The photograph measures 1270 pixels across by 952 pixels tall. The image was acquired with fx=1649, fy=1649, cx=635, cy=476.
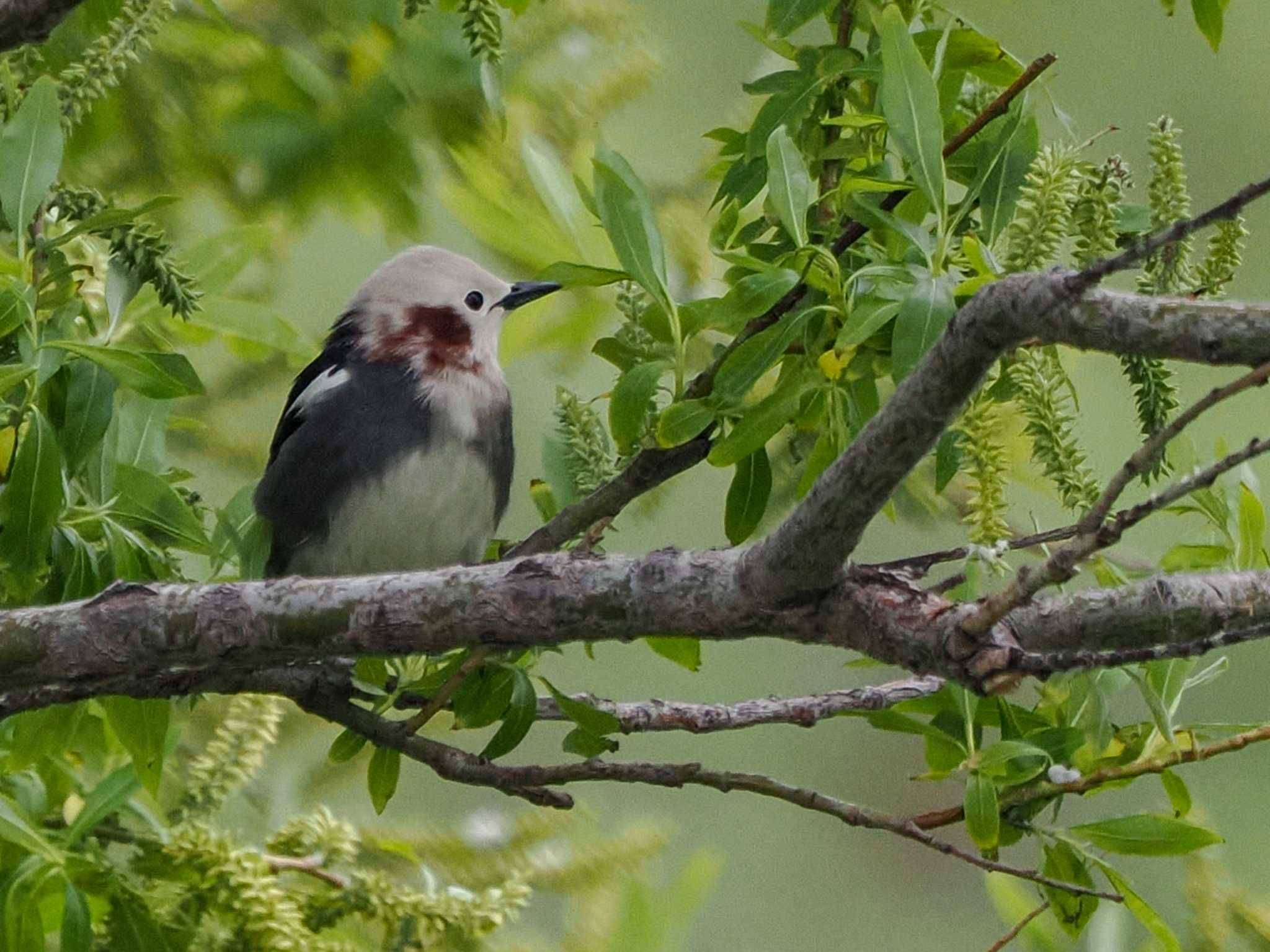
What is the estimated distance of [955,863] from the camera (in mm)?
6875

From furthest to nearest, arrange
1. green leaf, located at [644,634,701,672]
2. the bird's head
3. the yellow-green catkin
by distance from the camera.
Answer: the bird's head → green leaf, located at [644,634,701,672] → the yellow-green catkin

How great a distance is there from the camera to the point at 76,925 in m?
1.81

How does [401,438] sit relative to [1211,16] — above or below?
below

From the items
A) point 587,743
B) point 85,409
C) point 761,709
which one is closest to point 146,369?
point 85,409

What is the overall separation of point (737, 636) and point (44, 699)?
720 mm

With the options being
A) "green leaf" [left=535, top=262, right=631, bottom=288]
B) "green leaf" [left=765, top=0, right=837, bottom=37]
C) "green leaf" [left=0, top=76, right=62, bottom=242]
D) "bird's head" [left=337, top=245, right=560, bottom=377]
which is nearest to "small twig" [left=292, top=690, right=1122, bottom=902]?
"green leaf" [left=535, top=262, right=631, bottom=288]

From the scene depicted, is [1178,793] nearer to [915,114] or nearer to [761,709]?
[761,709]

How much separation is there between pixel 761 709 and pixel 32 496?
2.43 ft

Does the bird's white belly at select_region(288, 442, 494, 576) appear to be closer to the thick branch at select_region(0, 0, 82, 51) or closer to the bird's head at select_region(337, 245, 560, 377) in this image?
the bird's head at select_region(337, 245, 560, 377)

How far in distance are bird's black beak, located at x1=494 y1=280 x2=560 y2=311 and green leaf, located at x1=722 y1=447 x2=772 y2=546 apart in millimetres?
1227

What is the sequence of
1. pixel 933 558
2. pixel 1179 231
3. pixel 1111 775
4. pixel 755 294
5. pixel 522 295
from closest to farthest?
pixel 1179 231, pixel 933 558, pixel 755 294, pixel 1111 775, pixel 522 295

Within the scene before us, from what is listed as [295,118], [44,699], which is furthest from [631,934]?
[295,118]

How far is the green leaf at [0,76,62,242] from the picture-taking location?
1577 mm

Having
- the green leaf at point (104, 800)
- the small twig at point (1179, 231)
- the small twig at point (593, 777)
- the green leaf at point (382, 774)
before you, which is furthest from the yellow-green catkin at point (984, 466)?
the green leaf at point (104, 800)
